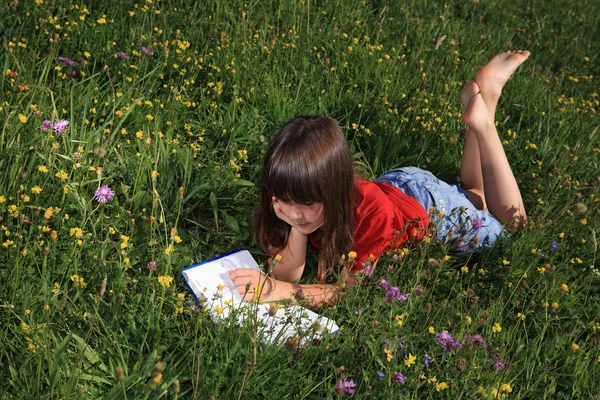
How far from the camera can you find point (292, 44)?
4129 millimetres

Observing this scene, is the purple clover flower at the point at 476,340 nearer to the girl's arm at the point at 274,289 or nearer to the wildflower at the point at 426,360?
the wildflower at the point at 426,360

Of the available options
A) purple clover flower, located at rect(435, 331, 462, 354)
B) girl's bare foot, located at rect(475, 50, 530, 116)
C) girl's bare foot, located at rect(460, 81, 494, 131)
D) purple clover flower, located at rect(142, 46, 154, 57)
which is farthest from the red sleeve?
purple clover flower, located at rect(142, 46, 154, 57)

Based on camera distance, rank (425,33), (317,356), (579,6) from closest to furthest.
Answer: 1. (317,356)
2. (425,33)
3. (579,6)

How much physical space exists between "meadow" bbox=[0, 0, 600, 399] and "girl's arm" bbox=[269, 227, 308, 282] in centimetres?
19

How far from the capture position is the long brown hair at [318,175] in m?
2.56

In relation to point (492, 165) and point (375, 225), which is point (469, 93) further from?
point (375, 225)

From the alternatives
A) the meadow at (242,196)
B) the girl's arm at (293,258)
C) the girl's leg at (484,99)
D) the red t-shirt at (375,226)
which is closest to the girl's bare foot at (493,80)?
the girl's leg at (484,99)

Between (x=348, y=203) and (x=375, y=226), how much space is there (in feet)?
0.62

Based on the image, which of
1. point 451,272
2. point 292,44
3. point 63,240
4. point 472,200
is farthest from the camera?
point 292,44

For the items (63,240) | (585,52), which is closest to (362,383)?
(63,240)

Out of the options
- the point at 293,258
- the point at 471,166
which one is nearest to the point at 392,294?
the point at 293,258

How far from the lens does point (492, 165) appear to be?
139 inches

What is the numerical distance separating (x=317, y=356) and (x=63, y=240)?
1.06 metres

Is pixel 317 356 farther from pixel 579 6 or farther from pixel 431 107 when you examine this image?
pixel 579 6
